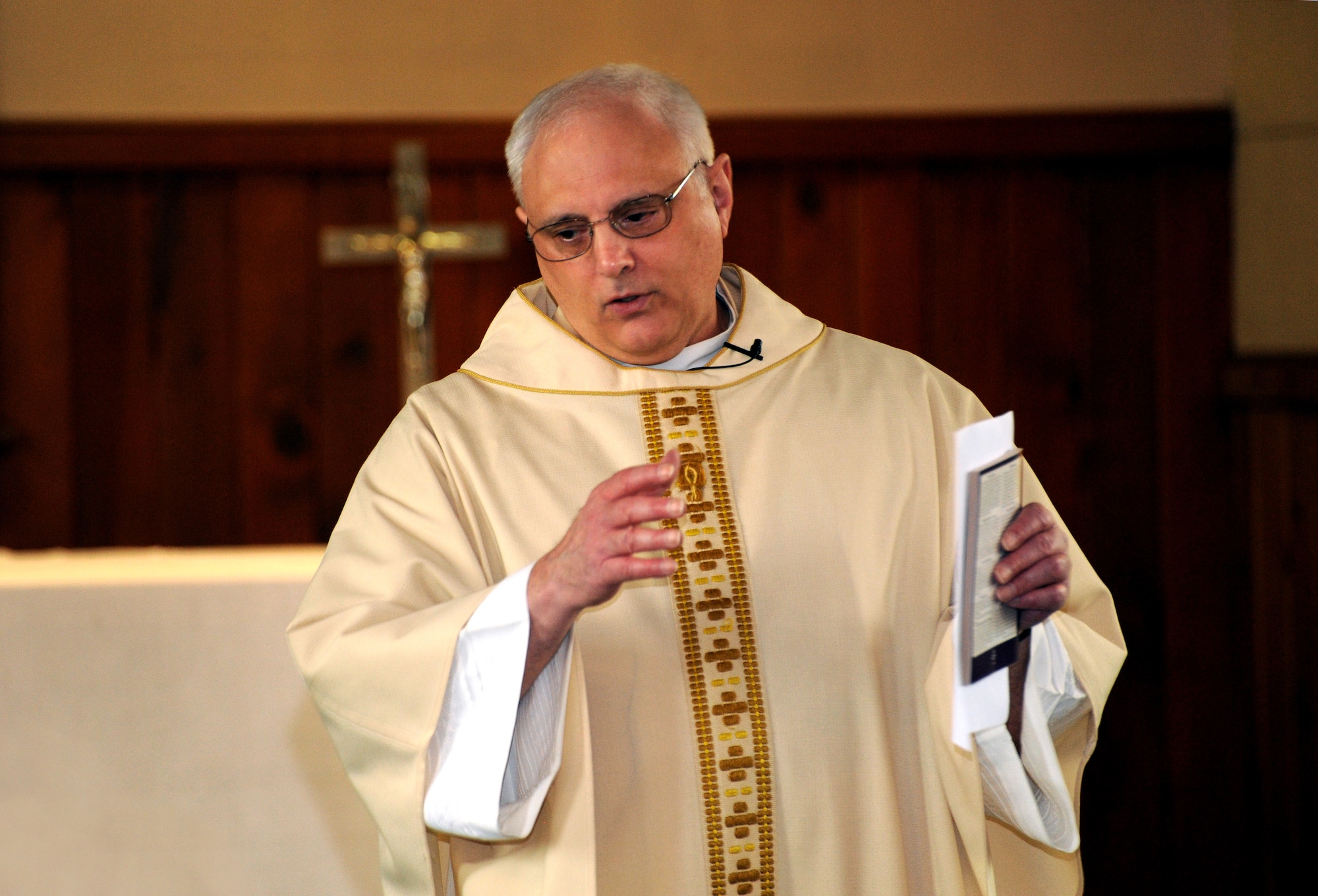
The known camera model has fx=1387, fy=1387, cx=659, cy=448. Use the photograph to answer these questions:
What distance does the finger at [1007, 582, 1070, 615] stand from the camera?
180 cm

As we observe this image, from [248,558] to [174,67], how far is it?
1839mm

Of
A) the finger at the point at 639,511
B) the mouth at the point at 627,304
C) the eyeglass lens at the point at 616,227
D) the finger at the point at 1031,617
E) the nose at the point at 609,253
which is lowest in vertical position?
the finger at the point at 1031,617

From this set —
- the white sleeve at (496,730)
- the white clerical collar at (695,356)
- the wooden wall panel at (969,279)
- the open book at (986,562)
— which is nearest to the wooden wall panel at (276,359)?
the wooden wall panel at (969,279)

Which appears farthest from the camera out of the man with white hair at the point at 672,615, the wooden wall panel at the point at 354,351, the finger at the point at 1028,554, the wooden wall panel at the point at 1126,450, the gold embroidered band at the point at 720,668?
the wooden wall panel at the point at 1126,450

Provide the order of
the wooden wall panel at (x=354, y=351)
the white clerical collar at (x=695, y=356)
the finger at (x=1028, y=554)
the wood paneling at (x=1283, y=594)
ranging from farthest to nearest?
the wooden wall panel at (x=354, y=351), the wood paneling at (x=1283, y=594), the white clerical collar at (x=695, y=356), the finger at (x=1028, y=554)

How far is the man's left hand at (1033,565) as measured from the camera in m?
1.76

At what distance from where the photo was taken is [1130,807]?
4527mm

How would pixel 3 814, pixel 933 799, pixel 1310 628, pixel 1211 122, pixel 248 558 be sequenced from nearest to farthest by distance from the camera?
pixel 933 799, pixel 3 814, pixel 248 558, pixel 1310 628, pixel 1211 122

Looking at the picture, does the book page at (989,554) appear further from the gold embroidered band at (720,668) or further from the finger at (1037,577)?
the gold embroidered band at (720,668)

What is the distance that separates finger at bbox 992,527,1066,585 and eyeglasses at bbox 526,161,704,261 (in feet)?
2.50

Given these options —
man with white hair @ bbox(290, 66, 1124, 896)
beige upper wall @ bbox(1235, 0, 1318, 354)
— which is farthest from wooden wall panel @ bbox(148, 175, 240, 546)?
beige upper wall @ bbox(1235, 0, 1318, 354)

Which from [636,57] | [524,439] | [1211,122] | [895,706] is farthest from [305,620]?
[1211,122]

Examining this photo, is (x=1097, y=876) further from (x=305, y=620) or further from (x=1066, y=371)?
(x=305, y=620)

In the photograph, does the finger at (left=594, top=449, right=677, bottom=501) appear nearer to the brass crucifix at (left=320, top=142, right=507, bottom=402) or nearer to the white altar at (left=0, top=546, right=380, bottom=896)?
the white altar at (left=0, top=546, right=380, bottom=896)
